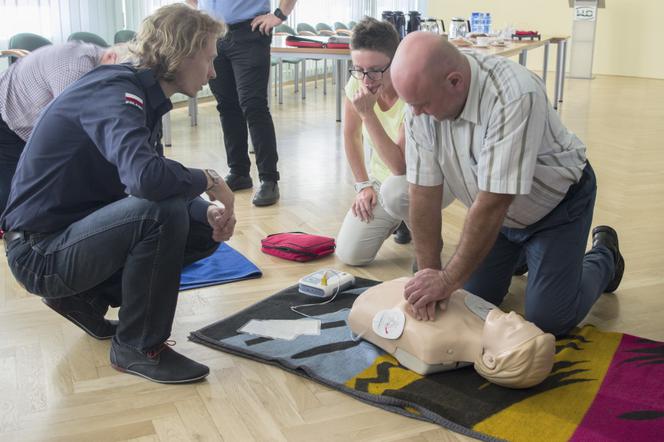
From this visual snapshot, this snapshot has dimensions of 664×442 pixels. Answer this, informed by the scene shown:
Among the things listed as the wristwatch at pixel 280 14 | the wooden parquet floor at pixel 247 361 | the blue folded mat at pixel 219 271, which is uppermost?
the wristwatch at pixel 280 14

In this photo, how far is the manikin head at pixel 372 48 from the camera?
2.40 m

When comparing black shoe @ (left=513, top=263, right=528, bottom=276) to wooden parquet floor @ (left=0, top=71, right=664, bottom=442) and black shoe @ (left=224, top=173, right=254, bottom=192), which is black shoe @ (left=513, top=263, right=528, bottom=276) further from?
black shoe @ (left=224, top=173, right=254, bottom=192)

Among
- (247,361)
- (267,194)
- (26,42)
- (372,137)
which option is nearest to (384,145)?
(372,137)

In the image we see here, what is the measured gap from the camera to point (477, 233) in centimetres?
178

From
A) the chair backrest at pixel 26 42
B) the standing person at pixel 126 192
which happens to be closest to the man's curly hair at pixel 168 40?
the standing person at pixel 126 192

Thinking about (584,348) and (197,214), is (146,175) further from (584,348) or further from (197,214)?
(584,348)

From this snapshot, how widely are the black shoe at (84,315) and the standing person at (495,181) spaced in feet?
2.87

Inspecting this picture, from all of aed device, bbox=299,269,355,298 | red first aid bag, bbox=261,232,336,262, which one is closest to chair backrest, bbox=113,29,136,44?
red first aid bag, bbox=261,232,336,262

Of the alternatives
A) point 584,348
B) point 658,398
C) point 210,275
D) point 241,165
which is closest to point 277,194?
point 241,165

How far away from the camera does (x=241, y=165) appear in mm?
3818

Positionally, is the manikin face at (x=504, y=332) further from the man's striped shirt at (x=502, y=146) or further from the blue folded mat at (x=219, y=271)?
the blue folded mat at (x=219, y=271)

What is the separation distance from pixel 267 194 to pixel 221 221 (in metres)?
1.55

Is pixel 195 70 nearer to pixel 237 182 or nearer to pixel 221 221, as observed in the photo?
pixel 221 221

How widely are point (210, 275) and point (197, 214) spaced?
1.73 ft
